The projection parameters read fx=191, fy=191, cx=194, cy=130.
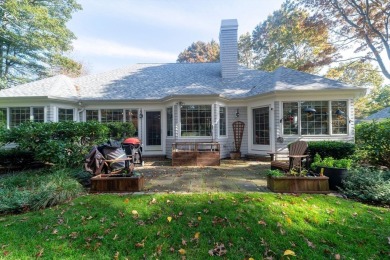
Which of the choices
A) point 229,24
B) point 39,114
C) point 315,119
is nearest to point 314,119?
point 315,119

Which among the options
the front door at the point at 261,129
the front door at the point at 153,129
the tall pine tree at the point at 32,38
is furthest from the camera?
the tall pine tree at the point at 32,38

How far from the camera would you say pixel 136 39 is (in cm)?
1467

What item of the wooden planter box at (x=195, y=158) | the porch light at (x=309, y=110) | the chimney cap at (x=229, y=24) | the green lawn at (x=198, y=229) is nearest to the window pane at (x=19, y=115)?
the wooden planter box at (x=195, y=158)

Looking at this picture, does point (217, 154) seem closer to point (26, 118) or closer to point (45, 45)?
point (26, 118)

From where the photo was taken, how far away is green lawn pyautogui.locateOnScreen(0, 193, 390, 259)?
247cm

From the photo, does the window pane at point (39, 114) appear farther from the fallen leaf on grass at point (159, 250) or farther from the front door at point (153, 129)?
the fallen leaf on grass at point (159, 250)

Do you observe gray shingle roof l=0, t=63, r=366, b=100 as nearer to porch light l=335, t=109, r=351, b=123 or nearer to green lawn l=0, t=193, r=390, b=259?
porch light l=335, t=109, r=351, b=123

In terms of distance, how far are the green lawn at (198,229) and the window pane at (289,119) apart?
4970 mm

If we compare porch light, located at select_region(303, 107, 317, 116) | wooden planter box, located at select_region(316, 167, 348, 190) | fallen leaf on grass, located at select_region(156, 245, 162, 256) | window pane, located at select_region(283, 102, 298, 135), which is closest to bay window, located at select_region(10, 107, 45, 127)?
fallen leaf on grass, located at select_region(156, 245, 162, 256)

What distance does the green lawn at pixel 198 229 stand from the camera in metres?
2.47

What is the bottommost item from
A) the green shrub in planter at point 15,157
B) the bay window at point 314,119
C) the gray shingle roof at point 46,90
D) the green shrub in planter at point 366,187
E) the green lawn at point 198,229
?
the green lawn at point 198,229

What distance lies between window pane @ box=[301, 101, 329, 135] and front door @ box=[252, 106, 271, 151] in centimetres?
146

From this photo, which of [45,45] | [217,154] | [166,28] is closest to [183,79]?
[166,28]

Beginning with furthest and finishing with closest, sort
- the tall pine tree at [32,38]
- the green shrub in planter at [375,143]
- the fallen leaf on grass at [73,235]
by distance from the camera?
the tall pine tree at [32,38] → the green shrub in planter at [375,143] → the fallen leaf on grass at [73,235]
